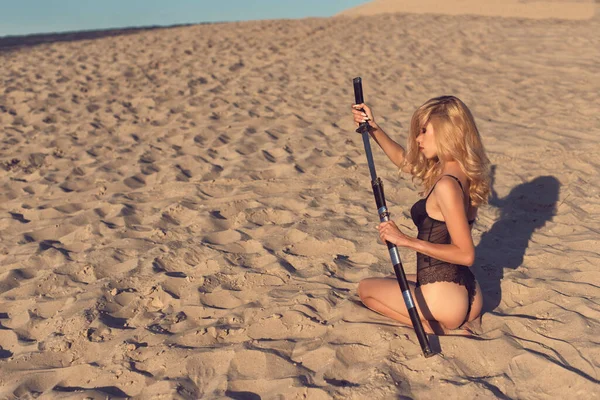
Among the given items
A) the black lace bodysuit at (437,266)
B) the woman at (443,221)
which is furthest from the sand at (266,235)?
the black lace bodysuit at (437,266)

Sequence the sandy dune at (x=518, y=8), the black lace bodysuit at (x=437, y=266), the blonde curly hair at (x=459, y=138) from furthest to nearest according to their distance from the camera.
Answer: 1. the sandy dune at (x=518, y=8)
2. the black lace bodysuit at (x=437, y=266)
3. the blonde curly hair at (x=459, y=138)

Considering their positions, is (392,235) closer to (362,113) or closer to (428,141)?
(428,141)

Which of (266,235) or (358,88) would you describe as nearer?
(358,88)

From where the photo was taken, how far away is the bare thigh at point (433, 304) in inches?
121

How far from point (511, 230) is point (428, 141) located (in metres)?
1.90

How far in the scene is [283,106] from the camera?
818 centimetres

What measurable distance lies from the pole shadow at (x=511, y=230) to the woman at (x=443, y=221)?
426mm

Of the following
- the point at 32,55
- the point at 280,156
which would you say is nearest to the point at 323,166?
the point at 280,156

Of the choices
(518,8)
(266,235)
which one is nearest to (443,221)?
(266,235)

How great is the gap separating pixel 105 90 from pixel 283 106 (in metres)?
3.25

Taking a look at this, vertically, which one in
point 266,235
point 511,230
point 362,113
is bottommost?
point 511,230

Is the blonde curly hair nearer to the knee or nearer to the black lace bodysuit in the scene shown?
the black lace bodysuit

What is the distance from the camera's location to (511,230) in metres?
4.64

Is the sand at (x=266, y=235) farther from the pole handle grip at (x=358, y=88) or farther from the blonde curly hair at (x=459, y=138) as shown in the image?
the pole handle grip at (x=358, y=88)
